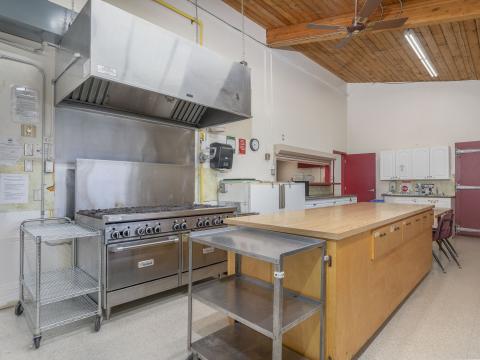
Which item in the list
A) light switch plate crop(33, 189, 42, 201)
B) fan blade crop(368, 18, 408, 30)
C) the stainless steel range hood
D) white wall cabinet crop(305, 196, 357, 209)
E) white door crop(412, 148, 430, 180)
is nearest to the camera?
the stainless steel range hood

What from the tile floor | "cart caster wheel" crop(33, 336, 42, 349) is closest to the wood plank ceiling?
the tile floor

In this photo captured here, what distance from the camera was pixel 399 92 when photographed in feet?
24.7

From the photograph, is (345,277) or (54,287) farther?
(54,287)

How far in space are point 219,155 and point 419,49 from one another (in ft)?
13.0

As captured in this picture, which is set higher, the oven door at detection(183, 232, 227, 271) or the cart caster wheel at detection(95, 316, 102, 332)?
the oven door at detection(183, 232, 227, 271)

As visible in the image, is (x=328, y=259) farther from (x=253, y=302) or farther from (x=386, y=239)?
(x=386, y=239)

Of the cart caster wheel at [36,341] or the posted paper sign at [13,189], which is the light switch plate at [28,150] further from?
the cart caster wheel at [36,341]

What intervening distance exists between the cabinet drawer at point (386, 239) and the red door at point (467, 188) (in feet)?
17.2

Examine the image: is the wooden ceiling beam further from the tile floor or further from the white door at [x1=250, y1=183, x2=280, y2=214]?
the tile floor

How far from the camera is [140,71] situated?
2498mm

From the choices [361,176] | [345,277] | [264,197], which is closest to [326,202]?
[264,197]

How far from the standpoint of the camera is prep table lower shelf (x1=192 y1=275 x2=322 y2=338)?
4.97ft

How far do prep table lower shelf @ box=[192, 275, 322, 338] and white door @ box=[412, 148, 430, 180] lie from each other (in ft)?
21.3

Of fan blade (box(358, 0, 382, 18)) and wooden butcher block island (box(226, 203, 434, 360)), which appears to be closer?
wooden butcher block island (box(226, 203, 434, 360))
